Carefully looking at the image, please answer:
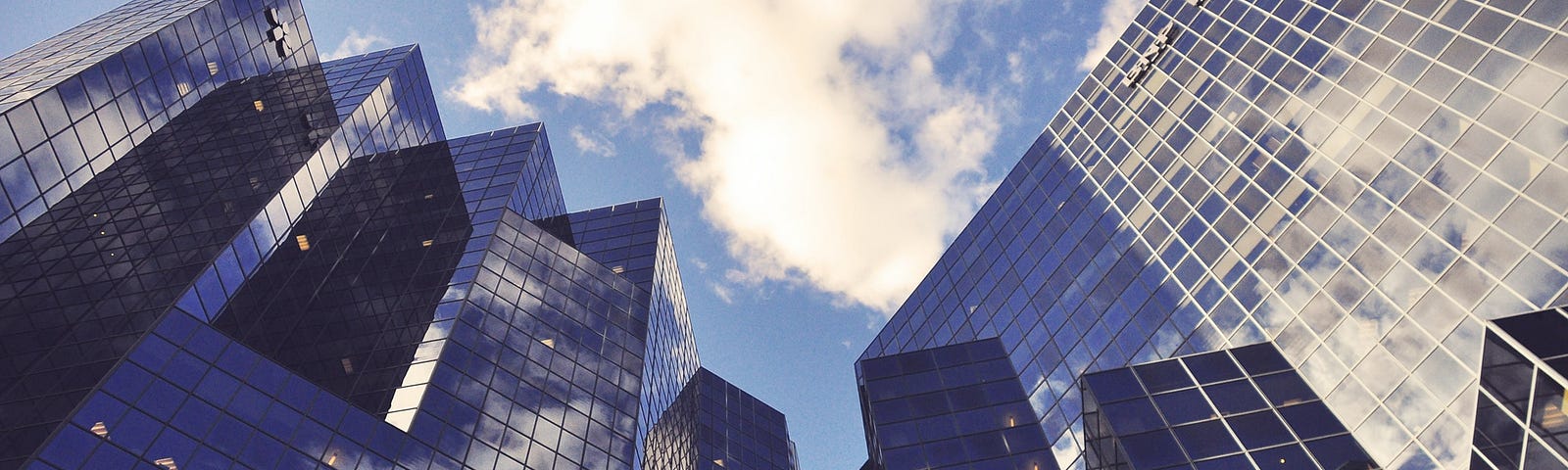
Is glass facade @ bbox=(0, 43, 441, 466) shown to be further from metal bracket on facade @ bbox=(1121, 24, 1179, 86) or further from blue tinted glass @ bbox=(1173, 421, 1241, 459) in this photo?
metal bracket on facade @ bbox=(1121, 24, 1179, 86)

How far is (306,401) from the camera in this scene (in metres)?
36.8

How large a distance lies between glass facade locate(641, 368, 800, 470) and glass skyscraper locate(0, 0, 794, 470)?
9.14 ft

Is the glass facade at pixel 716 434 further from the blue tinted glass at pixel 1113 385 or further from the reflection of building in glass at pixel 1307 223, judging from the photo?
the blue tinted glass at pixel 1113 385

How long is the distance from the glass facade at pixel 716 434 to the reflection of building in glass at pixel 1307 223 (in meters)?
14.7

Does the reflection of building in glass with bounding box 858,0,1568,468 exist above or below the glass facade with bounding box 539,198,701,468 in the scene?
below

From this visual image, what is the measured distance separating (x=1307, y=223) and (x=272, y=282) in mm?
53019

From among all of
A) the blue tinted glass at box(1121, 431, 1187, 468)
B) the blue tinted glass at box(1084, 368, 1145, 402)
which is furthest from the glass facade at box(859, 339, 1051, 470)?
the blue tinted glass at box(1121, 431, 1187, 468)

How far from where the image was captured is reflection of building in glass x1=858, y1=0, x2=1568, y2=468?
99.6 feet

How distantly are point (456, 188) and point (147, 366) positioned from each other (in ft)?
107

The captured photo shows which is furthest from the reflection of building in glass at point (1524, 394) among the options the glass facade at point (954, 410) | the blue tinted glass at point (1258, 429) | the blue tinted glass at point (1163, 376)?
the glass facade at point (954, 410)

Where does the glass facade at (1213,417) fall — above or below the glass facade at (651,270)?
below

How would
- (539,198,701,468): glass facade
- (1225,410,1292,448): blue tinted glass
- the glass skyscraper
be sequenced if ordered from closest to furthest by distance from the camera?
the glass skyscraper < (1225,410,1292,448): blue tinted glass < (539,198,701,468): glass facade

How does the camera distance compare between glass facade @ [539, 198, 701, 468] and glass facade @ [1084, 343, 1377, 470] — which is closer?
glass facade @ [1084, 343, 1377, 470]

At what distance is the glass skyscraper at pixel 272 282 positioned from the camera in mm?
33188
